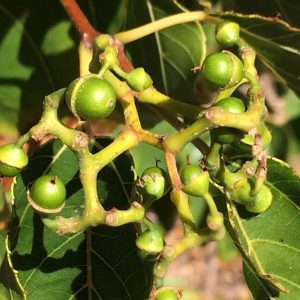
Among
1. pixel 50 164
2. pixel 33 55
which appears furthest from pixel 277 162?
pixel 33 55

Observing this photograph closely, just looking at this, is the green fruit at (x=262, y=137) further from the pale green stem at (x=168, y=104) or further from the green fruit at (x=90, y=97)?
the green fruit at (x=90, y=97)

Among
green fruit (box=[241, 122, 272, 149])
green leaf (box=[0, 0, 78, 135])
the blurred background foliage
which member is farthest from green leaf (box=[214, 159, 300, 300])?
green leaf (box=[0, 0, 78, 135])

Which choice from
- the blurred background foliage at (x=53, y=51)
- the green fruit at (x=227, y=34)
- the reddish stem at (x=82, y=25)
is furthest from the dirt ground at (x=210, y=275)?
the green fruit at (x=227, y=34)

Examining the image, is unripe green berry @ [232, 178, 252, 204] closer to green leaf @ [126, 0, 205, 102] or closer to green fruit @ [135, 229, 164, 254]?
green fruit @ [135, 229, 164, 254]

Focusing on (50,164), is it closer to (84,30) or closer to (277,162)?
(84,30)

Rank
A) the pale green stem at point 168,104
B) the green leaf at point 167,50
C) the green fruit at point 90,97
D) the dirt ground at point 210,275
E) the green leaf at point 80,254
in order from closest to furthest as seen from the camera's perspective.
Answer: the green fruit at point 90,97 < the pale green stem at point 168,104 < the green leaf at point 80,254 < the green leaf at point 167,50 < the dirt ground at point 210,275

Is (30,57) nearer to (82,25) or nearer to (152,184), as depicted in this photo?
(82,25)
